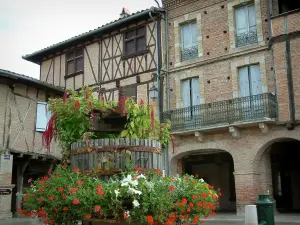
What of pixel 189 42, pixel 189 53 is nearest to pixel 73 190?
pixel 189 53

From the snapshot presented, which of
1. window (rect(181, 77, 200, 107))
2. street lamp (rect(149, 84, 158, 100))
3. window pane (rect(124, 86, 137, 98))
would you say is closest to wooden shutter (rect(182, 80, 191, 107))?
window (rect(181, 77, 200, 107))

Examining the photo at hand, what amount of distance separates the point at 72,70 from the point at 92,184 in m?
17.8

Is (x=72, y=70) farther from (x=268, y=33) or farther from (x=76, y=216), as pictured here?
(x=76, y=216)

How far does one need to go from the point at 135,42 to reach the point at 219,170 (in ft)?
27.1

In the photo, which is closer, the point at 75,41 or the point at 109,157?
the point at 109,157

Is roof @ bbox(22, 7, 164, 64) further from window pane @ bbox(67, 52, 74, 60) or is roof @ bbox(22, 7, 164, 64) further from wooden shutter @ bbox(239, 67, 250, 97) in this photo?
wooden shutter @ bbox(239, 67, 250, 97)

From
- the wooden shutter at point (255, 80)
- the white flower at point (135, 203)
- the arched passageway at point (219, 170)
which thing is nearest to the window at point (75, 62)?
the arched passageway at point (219, 170)

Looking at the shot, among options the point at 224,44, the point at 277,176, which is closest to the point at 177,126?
the point at 224,44

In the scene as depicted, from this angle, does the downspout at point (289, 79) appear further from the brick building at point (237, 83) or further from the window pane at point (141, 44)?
the window pane at point (141, 44)

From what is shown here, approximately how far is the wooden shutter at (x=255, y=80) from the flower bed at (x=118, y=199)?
10.9 meters

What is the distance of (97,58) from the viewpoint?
21281 millimetres

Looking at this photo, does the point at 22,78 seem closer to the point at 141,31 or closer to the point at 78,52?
the point at 78,52

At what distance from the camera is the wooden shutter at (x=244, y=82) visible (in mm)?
16562

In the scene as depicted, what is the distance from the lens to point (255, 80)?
1639 centimetres
